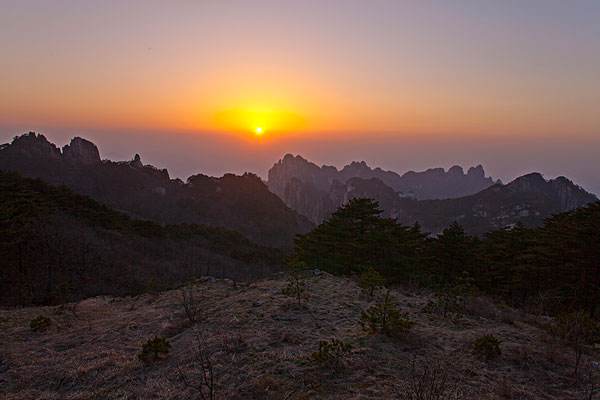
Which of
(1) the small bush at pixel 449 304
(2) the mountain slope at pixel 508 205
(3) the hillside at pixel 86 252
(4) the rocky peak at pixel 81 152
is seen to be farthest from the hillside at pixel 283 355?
(2) the mountain slope at pixel 508 205

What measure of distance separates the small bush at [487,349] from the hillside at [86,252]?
16.3 metres

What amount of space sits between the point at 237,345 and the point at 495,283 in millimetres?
27582

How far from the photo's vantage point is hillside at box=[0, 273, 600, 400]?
7691mm

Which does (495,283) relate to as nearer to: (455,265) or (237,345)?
(455,265)

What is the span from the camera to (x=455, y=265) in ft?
102

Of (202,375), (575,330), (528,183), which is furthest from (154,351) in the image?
(528,183)

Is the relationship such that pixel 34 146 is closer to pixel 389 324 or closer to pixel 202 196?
pixel 202 196

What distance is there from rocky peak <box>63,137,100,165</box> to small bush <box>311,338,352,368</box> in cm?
15151

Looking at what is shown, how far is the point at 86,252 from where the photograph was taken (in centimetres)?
4312

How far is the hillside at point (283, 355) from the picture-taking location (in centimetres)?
769

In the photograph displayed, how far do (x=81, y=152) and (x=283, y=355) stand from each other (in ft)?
508

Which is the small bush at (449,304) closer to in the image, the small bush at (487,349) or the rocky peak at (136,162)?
the small bush at (487,349)

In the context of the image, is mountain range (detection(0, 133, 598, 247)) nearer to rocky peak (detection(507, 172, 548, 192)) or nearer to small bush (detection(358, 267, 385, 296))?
rocky peak (detection(507, 172, 548, 192))

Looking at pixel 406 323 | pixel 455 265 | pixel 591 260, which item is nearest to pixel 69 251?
pixel 455 265
